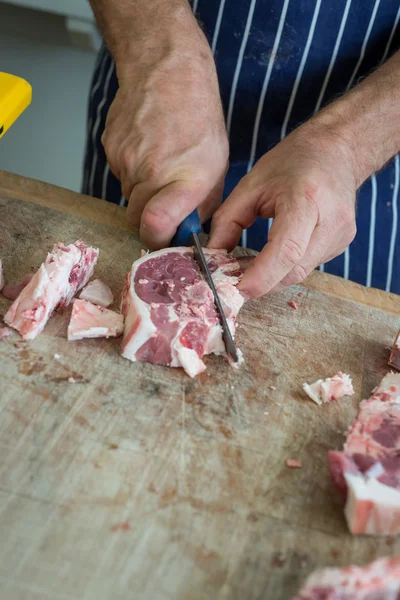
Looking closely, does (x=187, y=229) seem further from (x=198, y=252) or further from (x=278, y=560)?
(x=278, y=560)

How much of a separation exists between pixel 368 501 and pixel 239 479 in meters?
0.38

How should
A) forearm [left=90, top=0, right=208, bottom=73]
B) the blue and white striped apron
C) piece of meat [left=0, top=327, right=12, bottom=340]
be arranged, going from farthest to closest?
the blue and white striped apron, forearm [left=90, top=0, right=208, bottom=73], piece of meat [left=0, top=327, right=12, bottom=340]

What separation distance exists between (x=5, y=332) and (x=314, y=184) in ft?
4.17

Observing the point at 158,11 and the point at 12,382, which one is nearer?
the point at 12,382

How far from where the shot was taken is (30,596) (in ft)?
4.95

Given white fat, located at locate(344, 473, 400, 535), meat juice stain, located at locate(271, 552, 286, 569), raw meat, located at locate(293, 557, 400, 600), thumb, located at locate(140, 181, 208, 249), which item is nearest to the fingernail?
thumb, located at locate(140, 181, 208, 249)

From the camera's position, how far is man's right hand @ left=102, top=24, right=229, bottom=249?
2564 millimetres

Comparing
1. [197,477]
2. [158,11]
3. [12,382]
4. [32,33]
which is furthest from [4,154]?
[197,477]

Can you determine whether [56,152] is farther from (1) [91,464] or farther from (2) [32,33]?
(1) [91,464]

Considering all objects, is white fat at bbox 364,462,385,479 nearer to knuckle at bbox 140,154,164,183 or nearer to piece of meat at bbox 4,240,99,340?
piece of meat at bbox 4,240,99,340

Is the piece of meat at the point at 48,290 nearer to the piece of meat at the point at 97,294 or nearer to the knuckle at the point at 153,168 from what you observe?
the piece of meat at the point at 97,294

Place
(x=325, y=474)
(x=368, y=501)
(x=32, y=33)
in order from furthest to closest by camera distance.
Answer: (x=32, y=33)
(x=325, y=474)
(x=368, y=501)

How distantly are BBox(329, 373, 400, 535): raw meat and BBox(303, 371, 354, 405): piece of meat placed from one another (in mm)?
105

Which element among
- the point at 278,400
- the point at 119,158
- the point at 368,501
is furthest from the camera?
the point at 119,158
